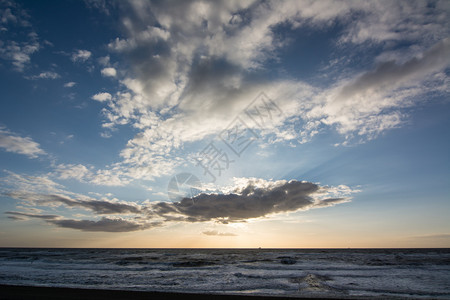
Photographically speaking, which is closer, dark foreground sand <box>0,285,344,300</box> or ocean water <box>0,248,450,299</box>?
dark foreground sand <box>0,285,344,300</box>

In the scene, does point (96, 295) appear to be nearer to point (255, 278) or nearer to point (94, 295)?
point (94, 295)

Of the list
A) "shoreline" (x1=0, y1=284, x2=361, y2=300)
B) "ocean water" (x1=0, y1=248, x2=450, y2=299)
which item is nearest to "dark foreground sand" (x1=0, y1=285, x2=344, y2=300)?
"shoreline" (x1=0, y1=284, x2=361, y2=300)

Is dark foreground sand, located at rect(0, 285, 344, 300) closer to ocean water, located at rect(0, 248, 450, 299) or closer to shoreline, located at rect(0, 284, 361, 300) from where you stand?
shoreline, located at rect(0, 284, 361, 300)

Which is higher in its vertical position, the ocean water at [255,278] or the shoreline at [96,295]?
the shoreline at [96,295]

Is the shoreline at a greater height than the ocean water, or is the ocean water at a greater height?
the shoreline

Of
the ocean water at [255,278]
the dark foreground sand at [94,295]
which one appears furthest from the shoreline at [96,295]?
the ocean water at [255,278]

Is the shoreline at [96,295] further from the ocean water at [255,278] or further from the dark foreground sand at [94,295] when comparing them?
the ocean water at [255,278]

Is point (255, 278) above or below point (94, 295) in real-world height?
below

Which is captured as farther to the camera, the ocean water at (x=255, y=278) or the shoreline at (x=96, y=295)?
the ocean water at (x=255, y=278)

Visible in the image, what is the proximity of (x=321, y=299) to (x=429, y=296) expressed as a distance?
717 centimetres

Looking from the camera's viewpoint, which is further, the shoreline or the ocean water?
the ocean water

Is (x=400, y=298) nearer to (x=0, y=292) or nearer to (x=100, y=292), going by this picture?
(x=100, y=292)

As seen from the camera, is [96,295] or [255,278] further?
[255,278]

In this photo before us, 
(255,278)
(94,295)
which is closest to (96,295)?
(94,295)
